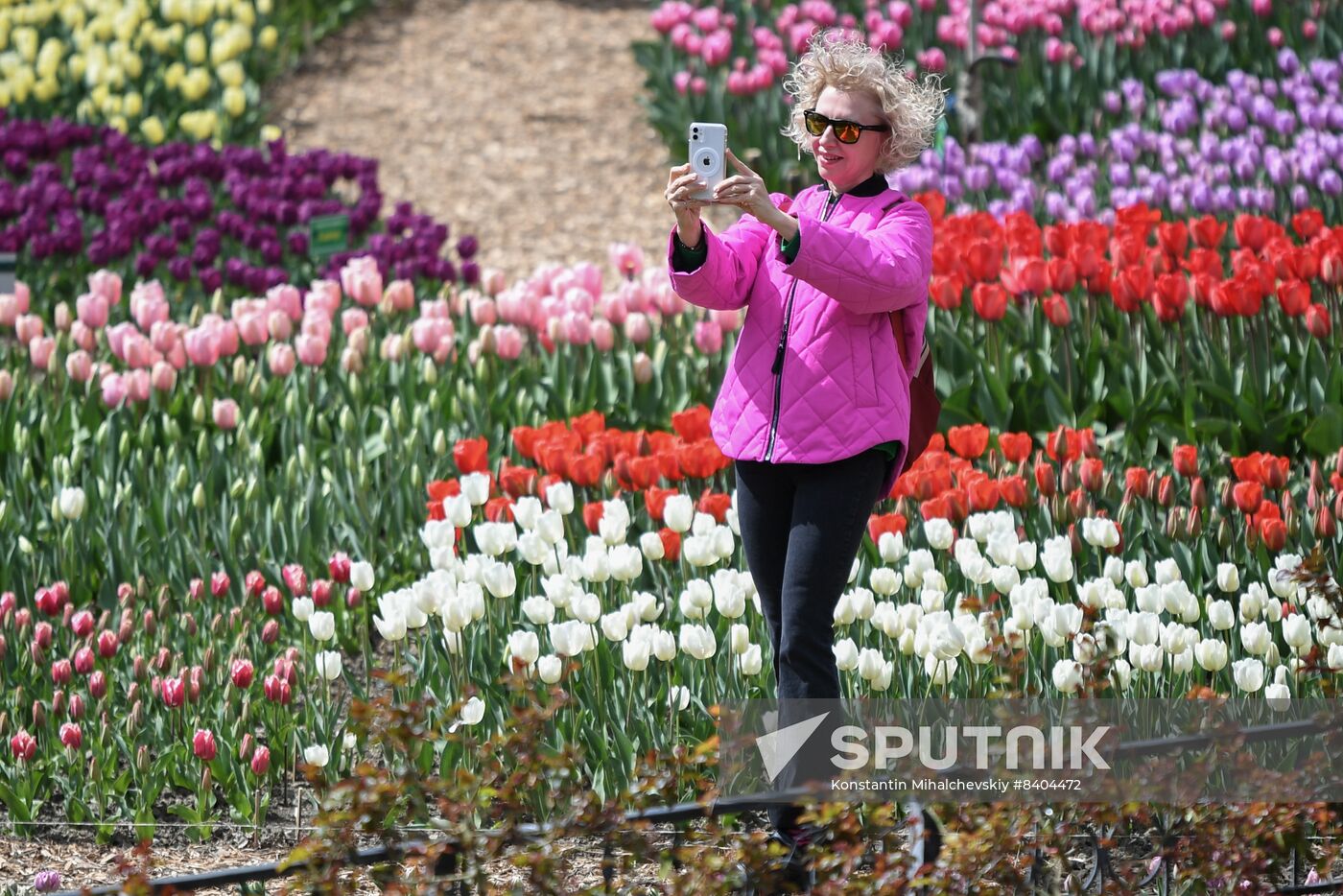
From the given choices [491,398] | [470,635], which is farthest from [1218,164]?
[470,635]

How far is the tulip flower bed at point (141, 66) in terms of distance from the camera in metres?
9.61

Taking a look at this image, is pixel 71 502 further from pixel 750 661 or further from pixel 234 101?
pixel 234 101

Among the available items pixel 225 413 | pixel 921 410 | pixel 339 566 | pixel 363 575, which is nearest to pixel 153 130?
pixel 225 413

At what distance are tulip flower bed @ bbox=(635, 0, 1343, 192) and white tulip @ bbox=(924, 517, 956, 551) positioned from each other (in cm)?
511

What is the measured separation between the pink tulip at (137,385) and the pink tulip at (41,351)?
0.40 metres

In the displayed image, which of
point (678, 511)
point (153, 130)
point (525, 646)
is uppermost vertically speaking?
point (153, 130)

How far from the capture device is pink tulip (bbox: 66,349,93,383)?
5.43m

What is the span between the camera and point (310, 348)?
5.44 metres

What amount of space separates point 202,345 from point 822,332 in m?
3.01

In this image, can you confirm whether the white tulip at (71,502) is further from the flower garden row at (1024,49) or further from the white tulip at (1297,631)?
the flower garden row at (1024,49)

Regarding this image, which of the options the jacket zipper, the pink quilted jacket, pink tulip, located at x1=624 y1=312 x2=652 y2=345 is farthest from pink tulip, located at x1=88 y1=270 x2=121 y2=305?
the jacket zipper

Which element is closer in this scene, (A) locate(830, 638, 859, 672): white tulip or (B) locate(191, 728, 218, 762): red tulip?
(A) locate(830, 638, 859, 672): white tulip

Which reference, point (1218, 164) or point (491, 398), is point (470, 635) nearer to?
point (491, 398)

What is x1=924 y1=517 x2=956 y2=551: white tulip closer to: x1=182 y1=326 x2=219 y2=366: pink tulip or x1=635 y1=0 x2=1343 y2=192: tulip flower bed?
x1=182 y1=326 x2=219 y2=366: pink tulip
